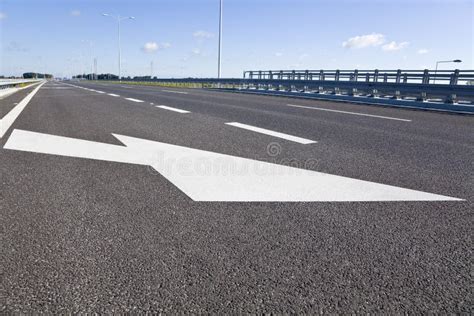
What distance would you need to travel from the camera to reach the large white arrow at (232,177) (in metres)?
3.01

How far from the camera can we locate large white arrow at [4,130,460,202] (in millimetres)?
3014

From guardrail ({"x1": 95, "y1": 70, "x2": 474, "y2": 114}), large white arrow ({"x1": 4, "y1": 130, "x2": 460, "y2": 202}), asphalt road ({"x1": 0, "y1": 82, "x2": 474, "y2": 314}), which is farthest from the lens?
guardrail ({"x1": 95, "y1": 70, "x2": 474, "y2": 114})

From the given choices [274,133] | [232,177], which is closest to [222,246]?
[232,177]

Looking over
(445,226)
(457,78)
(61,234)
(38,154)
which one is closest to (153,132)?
(38,154)

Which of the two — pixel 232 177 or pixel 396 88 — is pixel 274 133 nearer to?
pixel 232 177

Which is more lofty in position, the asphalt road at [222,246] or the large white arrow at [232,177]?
the large white arrow at [232,177]

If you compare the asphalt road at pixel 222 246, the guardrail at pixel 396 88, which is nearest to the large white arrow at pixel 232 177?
the asphalt road at pixel 222 246

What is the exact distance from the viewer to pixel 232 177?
3.52m

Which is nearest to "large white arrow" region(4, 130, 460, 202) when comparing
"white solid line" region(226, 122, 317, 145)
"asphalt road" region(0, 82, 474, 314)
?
"asphalt road" region(0, 82, 474, 314)

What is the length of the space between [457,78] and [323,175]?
44.4ft

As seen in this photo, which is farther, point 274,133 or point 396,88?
point 396,88

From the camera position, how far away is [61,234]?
229 cm

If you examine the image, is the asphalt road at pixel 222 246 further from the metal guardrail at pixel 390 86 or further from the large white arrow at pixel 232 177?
the metal guardrail at pixel 390 86

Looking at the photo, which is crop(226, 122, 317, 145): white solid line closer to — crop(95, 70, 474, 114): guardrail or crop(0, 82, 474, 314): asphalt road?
crop(0, 82, 474, 314): asphalt road
